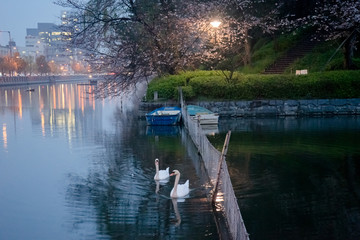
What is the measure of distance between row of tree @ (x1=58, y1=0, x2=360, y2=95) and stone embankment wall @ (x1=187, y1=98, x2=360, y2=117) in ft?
15.8

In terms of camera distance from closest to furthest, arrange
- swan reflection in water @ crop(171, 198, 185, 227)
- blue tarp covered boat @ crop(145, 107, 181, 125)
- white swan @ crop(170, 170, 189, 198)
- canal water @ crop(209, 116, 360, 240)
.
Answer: canal water @ crop(209, 116, 360, 240) < swan reflection in water @ crop(171, 198, 185, 227) < white swan @ crop(170, 170, 189, 198) < blue tarp covered boat @ crop(145, 107, 181, 125)

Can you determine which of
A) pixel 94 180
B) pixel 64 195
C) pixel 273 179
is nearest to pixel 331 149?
pixel 273 179

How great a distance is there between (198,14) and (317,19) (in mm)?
10188

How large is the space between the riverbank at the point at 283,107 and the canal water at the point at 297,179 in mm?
5295

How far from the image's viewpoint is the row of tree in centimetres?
3609

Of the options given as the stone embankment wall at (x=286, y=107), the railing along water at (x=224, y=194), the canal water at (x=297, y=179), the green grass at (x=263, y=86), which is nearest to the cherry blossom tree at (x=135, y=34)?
the green grass at (x=263, y=86)

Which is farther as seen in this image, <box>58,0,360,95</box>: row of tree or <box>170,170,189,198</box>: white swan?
<box>58,0,360,95</box>: row of tree

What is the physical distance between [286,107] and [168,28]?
37.6 feet

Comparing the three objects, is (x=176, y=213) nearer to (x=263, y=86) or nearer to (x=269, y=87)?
(x=263, y=86)

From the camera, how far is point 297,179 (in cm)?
1620

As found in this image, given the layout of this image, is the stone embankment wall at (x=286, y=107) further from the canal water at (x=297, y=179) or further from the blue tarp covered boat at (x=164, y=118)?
the canal water at (x=297, y=179)

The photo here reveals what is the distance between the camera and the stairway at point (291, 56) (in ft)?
141

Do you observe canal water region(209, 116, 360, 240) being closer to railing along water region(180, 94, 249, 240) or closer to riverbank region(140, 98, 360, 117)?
railing along water region(180, 94, 249, 240)

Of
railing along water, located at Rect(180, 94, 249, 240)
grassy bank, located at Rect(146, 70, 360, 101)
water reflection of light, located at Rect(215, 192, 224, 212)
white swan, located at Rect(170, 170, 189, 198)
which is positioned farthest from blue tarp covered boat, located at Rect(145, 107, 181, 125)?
water reflection of light, located at Rect(215, 192, 224, 212)
